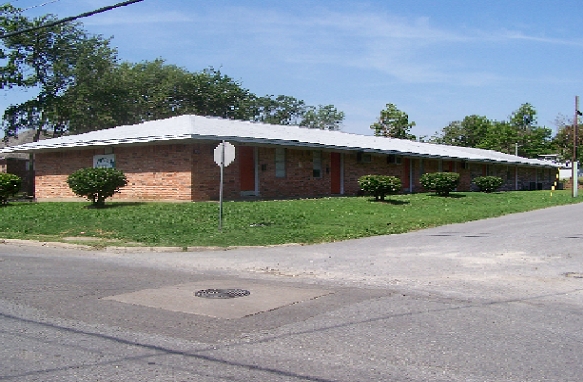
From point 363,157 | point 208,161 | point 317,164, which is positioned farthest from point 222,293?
point 363,157

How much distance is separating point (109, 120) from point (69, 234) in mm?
38611

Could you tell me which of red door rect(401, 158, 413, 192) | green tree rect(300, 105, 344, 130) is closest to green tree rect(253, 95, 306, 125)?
green tree rect(300, 105, 344, 130)

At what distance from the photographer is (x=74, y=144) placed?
25578mm

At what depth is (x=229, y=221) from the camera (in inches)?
683

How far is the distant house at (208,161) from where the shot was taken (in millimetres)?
22094


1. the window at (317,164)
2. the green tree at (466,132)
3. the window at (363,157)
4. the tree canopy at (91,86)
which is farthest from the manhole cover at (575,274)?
the green tree at (466,132)

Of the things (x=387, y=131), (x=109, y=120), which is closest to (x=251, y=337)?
(x=109, y=120)

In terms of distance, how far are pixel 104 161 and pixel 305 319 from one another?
20712 millimetres

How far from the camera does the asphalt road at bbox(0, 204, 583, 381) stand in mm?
4980

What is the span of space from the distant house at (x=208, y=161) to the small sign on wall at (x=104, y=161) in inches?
1.7

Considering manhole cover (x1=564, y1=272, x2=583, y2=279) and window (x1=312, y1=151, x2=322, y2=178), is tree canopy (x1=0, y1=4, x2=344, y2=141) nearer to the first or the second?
window (x1=312, y1=151, x2=322, y2=178)

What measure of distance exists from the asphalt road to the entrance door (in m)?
15.5

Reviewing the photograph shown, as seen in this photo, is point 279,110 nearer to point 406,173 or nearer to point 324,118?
point 324,118

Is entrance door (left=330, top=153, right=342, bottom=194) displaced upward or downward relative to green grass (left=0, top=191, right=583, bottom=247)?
upward
